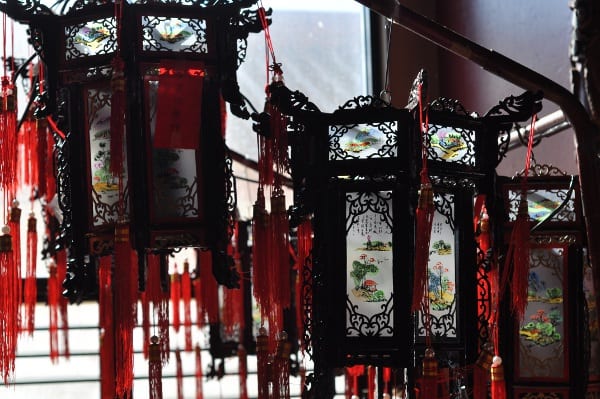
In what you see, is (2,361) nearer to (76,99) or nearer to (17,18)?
(76,99)

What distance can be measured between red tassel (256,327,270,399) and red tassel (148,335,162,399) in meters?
0.29

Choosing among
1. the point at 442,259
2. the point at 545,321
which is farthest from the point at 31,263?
the point at 545,321

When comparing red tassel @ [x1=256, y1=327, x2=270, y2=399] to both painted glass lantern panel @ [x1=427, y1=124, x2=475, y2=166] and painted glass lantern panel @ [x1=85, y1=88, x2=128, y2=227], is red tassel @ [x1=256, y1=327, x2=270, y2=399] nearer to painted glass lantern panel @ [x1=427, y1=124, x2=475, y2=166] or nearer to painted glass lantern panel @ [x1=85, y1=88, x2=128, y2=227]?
painted glass lantern panel @ [x1=85, y1=88, x2=128, y2=227]

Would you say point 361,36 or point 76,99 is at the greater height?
point 361,36

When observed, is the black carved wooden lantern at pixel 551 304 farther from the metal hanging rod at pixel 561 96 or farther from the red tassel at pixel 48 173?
the red tassel at pixel 48 173

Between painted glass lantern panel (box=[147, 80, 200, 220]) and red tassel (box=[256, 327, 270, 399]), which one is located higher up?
painted glass lantern panel (box=[147, 80, 200, 220])

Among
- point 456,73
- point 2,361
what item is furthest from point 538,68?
point 2,361

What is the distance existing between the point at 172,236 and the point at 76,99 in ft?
1.50

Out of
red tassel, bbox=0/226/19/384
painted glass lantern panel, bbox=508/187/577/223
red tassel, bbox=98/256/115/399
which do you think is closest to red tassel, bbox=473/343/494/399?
painted glass lantern panel, bbox=508/187/577/223

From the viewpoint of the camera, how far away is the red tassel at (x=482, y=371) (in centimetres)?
292

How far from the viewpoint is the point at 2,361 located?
278 centimetres

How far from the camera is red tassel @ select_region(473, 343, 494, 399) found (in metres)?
2.92

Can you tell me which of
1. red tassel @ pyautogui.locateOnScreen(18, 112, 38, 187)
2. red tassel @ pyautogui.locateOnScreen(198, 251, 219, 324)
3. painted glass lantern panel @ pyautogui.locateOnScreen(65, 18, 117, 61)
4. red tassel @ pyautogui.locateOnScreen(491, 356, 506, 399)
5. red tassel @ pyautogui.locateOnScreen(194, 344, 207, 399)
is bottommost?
red tassel @ pyautogui.locateOnScreen(194, 344, 207, 399)

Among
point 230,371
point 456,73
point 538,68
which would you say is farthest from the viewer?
point 230,371
